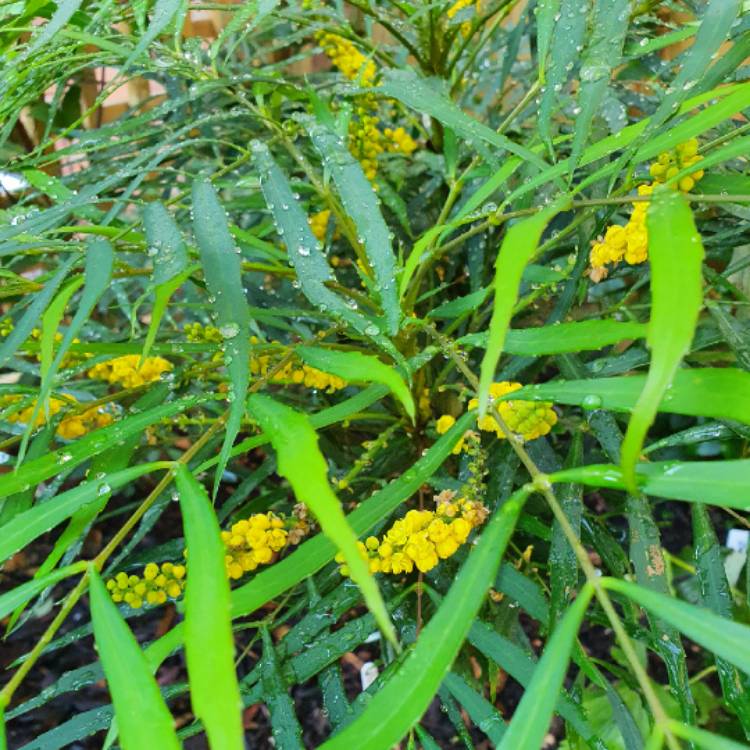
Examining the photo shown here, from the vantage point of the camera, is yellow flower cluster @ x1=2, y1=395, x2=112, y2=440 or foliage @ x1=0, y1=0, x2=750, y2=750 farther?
yellow flower cluster @ x1=2, y1=395, x2=112, y2=440

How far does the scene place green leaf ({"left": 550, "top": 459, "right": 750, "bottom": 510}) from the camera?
11.6 inches

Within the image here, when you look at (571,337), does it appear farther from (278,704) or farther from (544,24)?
(278,704)

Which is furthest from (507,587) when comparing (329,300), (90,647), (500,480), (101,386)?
(90,647)

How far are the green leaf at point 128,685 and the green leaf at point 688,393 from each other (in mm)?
217

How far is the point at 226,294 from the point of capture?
40 cm

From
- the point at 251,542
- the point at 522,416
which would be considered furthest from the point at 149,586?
the point at 522,416

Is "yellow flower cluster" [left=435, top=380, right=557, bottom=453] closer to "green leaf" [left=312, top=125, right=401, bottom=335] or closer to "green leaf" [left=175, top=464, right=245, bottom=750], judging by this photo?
"green leaf" [left=312, top=125, right=401, bottom=335]

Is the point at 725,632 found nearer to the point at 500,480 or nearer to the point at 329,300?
the point at 329,300

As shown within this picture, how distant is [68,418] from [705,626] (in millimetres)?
508

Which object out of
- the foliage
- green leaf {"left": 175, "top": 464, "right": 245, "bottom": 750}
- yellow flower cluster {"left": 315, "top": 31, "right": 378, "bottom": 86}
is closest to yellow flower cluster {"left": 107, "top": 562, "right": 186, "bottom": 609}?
the foliage

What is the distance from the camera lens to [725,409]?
311mm

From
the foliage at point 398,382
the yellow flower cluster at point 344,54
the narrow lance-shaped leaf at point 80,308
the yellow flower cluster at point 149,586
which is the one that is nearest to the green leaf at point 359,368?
the foliage at point 398,382

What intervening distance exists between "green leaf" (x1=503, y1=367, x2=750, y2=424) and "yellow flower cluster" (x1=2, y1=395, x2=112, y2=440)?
0.41 metres

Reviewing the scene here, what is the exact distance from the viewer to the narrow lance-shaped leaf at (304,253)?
1.34 feet
